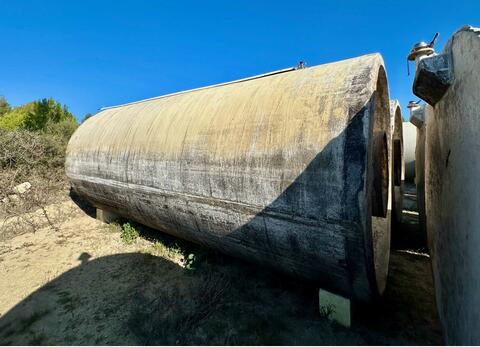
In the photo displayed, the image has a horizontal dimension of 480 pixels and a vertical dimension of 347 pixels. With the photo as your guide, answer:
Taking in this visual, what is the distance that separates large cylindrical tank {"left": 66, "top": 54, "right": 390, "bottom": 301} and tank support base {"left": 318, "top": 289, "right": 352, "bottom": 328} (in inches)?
5.1

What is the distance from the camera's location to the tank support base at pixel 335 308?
265 cm

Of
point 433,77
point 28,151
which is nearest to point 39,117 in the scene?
point 28,151

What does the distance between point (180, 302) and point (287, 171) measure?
91.5 inches

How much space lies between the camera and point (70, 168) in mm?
6188

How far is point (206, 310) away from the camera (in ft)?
10.5

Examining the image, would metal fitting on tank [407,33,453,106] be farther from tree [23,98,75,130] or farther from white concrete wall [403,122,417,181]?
tree [23,98,75,130]

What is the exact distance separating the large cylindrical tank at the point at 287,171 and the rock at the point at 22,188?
20.2ft

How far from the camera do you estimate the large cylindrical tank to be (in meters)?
2.19

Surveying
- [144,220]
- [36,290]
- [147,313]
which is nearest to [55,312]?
[36,290]

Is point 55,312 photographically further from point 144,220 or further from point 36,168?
point 36,168

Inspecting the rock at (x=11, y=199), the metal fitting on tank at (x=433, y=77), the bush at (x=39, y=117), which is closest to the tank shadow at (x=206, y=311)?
the metal fitting on tank at (x=433, y=77)

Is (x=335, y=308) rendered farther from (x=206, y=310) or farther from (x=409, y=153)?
(x=409, y=153)

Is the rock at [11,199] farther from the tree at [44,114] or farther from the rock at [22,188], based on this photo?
the tree at [44,114]

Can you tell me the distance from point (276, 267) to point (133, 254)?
307 centimetres
